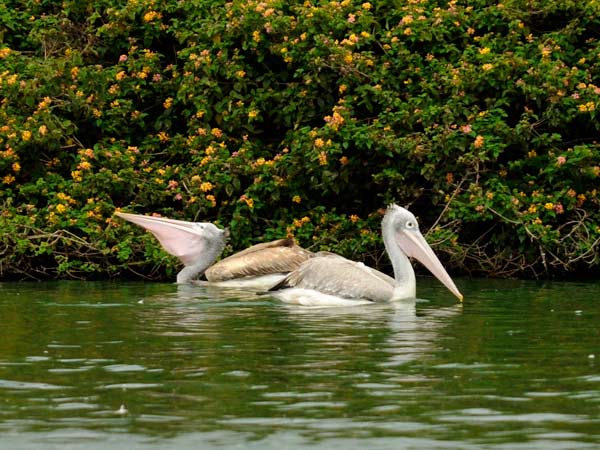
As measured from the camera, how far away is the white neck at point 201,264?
1645 cm

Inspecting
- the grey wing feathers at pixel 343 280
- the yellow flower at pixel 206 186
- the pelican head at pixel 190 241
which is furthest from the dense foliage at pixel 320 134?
the grey wing feathers at pixel 343 280

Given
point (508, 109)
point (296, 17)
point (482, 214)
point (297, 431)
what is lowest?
point (297, 431)

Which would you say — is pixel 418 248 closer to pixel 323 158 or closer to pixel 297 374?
pixel 323 158

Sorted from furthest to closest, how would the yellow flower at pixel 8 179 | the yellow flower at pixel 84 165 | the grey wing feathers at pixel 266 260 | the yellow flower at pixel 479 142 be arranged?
the yellow flower at pixel 8 179
the yellow flower at pixel 84 165
the yellow flower at pixel 479 142
the grey wing feathers at pixel 266 260

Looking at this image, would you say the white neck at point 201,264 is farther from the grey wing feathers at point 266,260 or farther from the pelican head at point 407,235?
the pelican head at point 407,235

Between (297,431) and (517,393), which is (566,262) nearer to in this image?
(517,393)

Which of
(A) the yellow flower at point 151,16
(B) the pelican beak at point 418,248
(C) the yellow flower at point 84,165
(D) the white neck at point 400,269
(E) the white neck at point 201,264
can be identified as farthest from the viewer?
(A) the yellow flower at point 151,16

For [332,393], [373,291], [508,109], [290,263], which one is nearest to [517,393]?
[332,393]

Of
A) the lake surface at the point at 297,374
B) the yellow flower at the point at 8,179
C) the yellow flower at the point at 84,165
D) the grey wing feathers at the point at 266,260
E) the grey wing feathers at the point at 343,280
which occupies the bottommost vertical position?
the lake surface at the point at 297,374

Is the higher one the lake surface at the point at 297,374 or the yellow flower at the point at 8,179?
the yellow flower at the point at 8,179

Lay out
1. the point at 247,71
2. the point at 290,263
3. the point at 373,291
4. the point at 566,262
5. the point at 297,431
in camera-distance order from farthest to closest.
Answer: the point at 247,71
the point at 566,262
the point at 290,263
the point at 373,291
the point at 297,431

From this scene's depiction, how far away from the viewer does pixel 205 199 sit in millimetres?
17125

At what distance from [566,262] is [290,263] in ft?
9.68

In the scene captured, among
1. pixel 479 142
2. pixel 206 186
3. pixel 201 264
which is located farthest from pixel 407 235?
pixel 206 186
